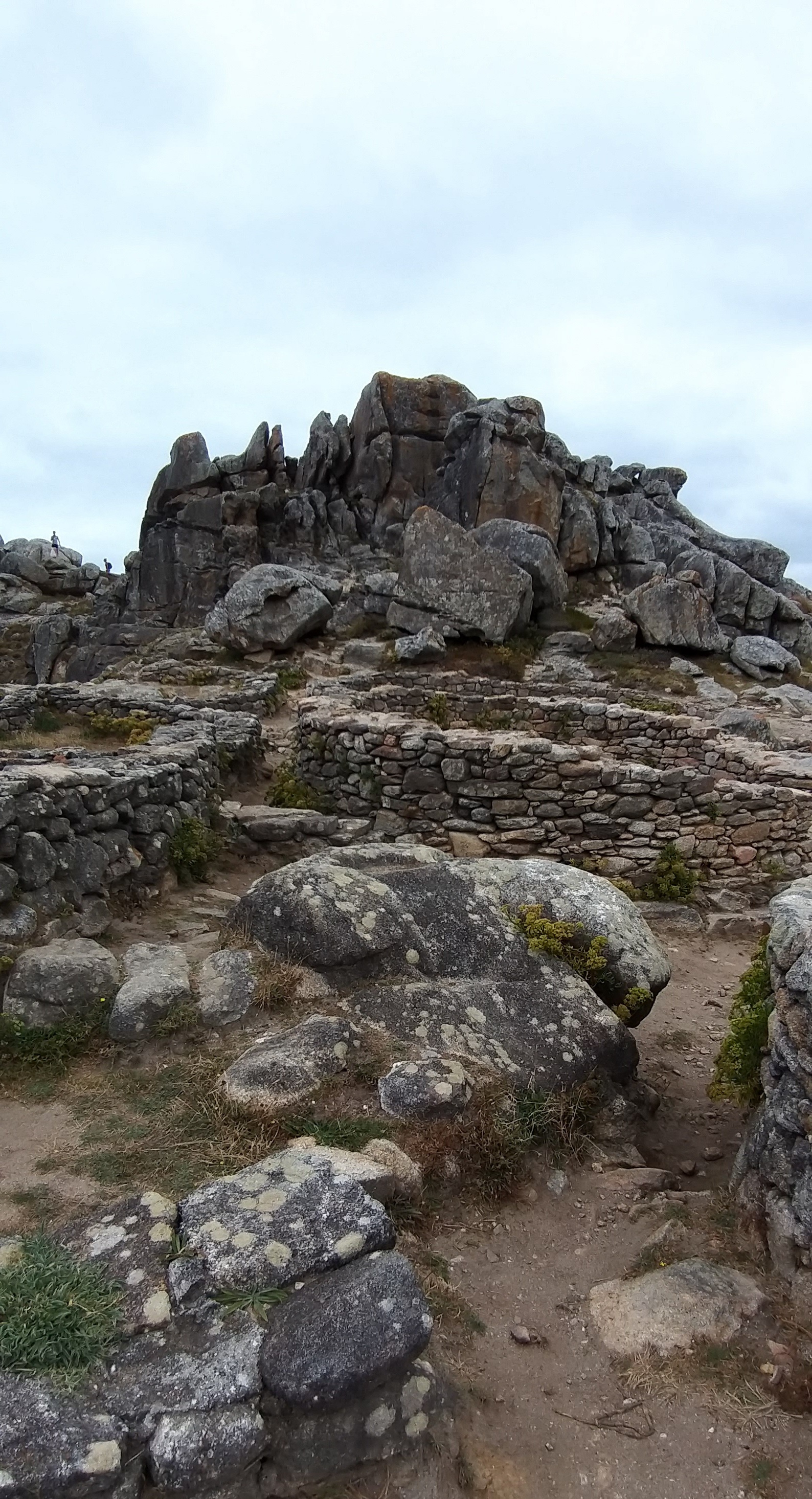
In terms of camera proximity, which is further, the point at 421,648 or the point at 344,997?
the point at 421,648

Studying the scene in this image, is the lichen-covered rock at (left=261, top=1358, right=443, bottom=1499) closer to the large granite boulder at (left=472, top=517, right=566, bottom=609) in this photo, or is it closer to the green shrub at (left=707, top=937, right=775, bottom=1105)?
the green shrub at (left=707, top=937, right=775, bottom=1105)

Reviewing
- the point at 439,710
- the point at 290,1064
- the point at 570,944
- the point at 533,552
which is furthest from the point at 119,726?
the point at 533,552

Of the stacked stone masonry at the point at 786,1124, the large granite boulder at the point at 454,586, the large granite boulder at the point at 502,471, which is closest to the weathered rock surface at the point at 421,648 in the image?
the large granite boulder at the point at 454,586

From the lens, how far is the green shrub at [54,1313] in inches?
125

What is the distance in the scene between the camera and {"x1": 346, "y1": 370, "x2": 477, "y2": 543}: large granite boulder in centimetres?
4400

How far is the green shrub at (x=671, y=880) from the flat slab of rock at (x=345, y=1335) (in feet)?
27.1

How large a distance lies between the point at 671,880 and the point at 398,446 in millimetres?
38068

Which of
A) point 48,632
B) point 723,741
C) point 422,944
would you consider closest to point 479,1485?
point 422,944

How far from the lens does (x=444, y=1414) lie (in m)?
3.49

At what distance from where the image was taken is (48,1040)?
18.8ft

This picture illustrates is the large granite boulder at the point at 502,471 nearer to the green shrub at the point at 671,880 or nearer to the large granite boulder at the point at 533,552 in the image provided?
the large granite boulder at the point at 533,552

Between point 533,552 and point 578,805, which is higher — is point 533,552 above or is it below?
above

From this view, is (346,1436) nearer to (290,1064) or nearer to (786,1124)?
(290,1064)

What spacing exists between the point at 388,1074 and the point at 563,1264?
148 cm
